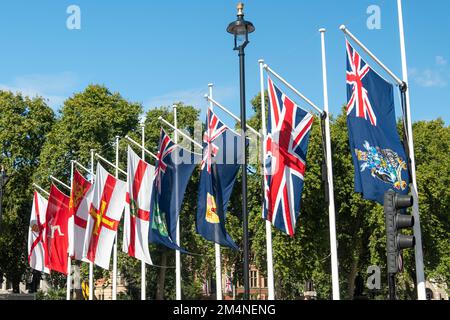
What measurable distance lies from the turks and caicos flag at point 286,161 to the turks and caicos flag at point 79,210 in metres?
13.2

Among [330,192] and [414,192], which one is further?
[330,192]

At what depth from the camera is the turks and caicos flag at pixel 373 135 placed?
53.8 ft

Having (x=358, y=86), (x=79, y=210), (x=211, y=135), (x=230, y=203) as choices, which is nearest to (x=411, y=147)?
(x=358, y=86)

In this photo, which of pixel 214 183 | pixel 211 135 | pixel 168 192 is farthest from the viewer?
pixel 168 192

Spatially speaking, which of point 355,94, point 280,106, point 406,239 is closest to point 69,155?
point 280,106

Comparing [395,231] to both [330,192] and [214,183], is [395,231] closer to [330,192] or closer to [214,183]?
[330,192]

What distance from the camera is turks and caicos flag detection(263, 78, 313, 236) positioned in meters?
20.9

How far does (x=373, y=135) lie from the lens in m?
16.9

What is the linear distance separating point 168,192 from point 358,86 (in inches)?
397

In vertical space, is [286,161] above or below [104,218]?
above

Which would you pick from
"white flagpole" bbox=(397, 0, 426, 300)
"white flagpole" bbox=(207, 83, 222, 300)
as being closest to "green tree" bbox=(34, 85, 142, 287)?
"white flagpole" bbox=(207, 83, 222, 300)

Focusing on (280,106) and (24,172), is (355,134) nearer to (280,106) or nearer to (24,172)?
(280,106)

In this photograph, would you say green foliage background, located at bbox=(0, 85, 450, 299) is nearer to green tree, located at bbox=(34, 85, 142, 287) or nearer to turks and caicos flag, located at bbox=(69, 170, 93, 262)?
green tree, located at bbox=(34, 85, 142, 287)

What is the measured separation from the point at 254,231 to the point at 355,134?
84.0 feet
